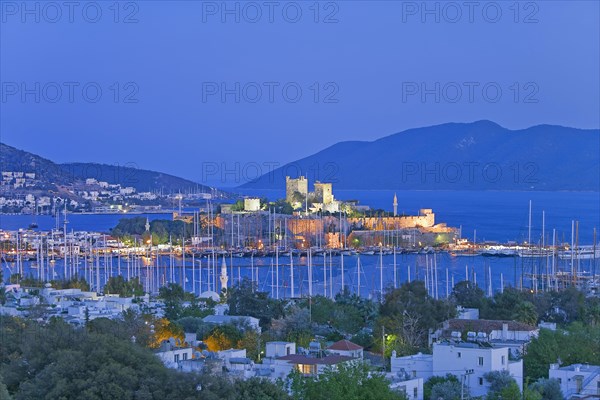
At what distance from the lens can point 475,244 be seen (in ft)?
224

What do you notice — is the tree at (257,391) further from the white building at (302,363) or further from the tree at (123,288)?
the tree at (123,288)

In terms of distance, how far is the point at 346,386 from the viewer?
15.6 m

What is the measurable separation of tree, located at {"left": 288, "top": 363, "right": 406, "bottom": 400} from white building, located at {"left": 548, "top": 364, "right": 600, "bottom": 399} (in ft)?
9.87

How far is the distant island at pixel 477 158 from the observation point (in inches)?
7042

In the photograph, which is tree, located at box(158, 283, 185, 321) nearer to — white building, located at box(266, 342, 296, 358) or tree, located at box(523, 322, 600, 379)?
white building, located at box(266, 342, 296, 358)

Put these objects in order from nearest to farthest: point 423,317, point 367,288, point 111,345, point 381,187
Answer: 1. point 111,345
2. point 423,317
3. point 367,288
4. point 381,187

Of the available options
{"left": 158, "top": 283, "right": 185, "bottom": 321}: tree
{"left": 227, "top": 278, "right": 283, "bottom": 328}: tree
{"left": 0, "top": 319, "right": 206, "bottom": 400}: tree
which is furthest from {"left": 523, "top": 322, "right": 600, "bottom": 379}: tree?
{"left": 158, "top": 283, "right": 185, "bottom": 321}: tree

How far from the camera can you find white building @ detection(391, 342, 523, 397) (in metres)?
18.2

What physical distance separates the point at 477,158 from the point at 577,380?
542ft

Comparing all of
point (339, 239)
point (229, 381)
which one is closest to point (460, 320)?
point (229, 381)

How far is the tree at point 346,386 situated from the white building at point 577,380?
9.87ft

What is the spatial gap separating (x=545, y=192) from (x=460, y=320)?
574 ft

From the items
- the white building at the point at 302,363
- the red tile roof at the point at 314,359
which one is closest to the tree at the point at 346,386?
the white building at the point at 302,363

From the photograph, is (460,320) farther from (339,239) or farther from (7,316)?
(339,239)
